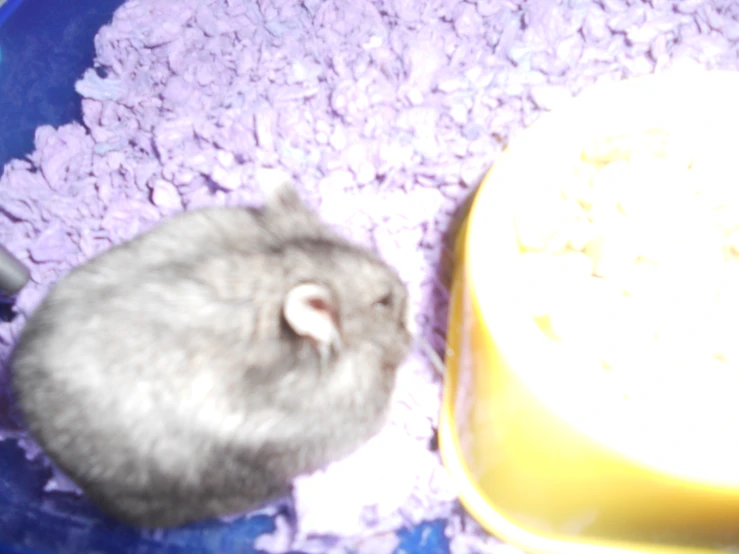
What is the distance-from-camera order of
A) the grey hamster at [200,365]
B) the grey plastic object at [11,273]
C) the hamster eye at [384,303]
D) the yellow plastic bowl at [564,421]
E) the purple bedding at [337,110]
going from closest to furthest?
the yellow plastic bowl at [564,421]
the grey hamster at [200,365]
the hamster eye at [384,303]
the grey plastic object at [11,273]
the purple bedding at [337,110]

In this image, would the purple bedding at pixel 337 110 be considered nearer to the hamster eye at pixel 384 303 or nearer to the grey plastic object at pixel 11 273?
the grey plastic object at pixel 11 273

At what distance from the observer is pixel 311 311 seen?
37.0 inches

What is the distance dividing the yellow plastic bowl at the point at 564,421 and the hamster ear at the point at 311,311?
8.6 inches

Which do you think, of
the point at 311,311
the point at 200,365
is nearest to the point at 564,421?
the point at 311,311

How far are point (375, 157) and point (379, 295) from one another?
1.90 feet

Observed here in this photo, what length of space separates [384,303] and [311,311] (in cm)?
27

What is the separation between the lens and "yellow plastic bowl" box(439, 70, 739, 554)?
879 millimetres

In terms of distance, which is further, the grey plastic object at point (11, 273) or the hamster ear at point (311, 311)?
the grey plastic object at point (11, 273)

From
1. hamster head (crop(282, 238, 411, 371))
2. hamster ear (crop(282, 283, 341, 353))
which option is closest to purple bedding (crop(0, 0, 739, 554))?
hamster head (crop(282, 238, 411, 371))

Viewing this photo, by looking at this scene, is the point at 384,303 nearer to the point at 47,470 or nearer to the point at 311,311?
the point at 311,311

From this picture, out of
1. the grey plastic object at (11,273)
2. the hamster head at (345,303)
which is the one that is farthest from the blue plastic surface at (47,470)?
the hamster head at (345,303)

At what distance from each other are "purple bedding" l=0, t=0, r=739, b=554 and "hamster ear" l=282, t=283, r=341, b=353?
0.50 meters

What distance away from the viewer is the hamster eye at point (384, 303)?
116cm

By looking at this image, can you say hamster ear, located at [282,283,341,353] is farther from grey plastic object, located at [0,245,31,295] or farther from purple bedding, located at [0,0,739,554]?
grey plastic object, located at [0,245,31,295]
